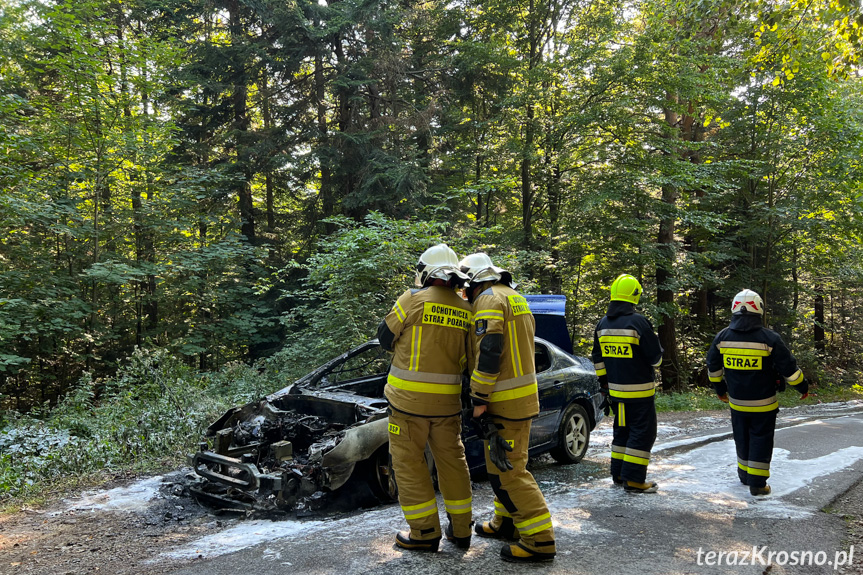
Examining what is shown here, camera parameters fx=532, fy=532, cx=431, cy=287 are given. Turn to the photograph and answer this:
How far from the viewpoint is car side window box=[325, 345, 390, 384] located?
618 cm

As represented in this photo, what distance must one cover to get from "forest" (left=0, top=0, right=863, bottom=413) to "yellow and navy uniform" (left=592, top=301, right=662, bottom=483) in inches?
215

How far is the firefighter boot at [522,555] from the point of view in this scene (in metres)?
3.32

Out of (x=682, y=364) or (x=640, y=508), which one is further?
(x=682, y=364)

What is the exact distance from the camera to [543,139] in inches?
602

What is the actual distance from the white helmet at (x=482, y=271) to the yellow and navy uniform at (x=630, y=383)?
1.70 metres

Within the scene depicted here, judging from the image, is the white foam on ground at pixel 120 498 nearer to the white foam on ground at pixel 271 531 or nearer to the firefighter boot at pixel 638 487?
the white foam on ground at pixel 271 531

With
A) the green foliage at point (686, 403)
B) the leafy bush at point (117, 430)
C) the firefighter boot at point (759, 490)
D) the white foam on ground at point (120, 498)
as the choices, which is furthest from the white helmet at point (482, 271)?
the green foliage at point (686, 403)

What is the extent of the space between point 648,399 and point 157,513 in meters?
4.60

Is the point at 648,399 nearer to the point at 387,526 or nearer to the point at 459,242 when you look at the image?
the point at 387,526

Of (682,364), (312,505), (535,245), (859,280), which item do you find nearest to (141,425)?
(312,505)

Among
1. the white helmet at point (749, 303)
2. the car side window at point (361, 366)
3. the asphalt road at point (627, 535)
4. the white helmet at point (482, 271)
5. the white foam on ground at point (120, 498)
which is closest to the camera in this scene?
the asphalt road at point (627, 535)

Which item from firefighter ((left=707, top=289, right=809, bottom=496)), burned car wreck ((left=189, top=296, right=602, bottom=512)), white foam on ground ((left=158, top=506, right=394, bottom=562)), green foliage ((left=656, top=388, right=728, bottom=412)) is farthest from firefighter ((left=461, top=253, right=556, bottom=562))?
green foliage ((left=656, top=388, right=728, bottom=412))

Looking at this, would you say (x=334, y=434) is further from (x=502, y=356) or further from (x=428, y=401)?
(x=502, y=356)

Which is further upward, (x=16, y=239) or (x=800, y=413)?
(x=16, y=239)
